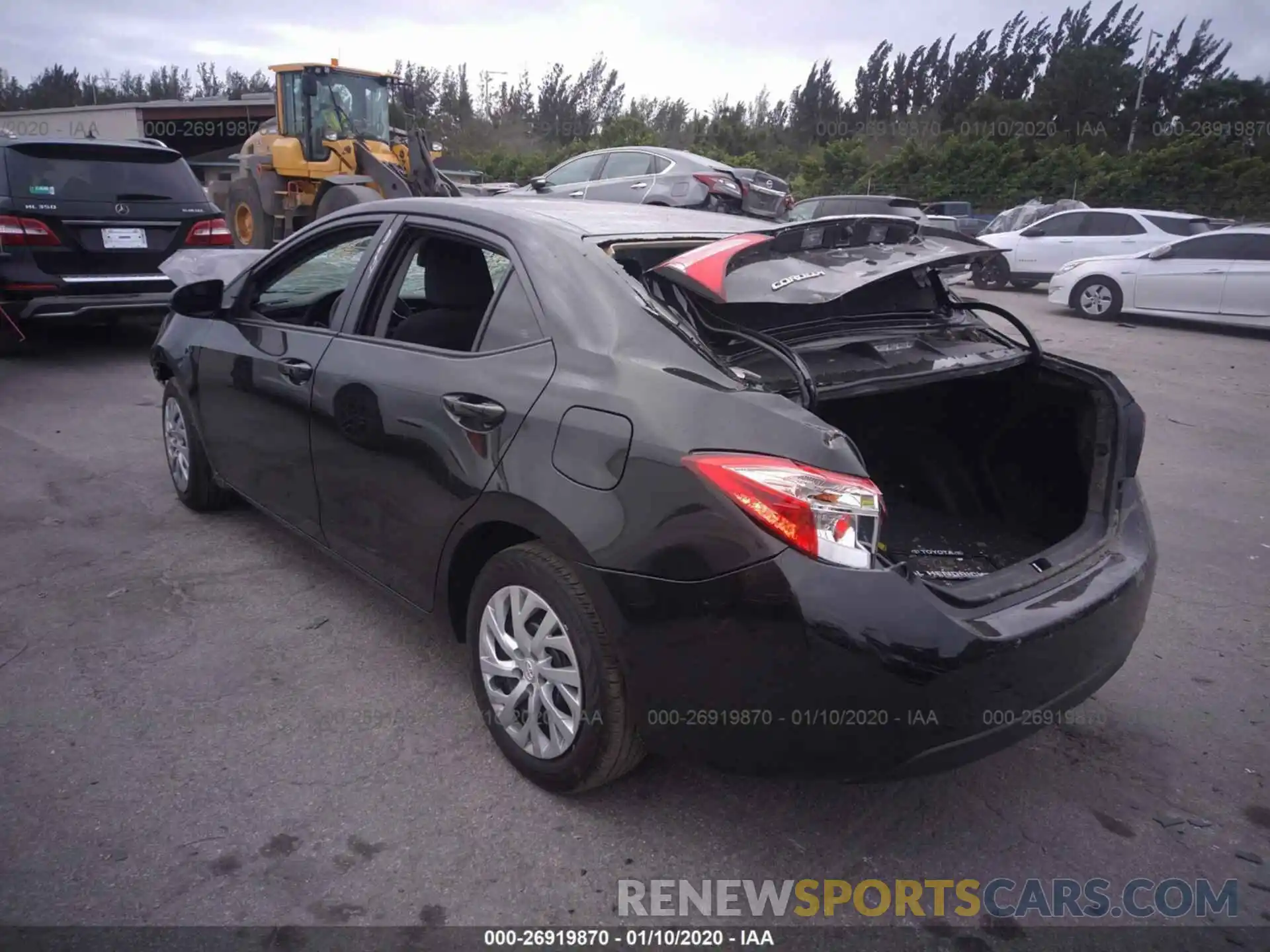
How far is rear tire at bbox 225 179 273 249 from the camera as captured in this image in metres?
14.8

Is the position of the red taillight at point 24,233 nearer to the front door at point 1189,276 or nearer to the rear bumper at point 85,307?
the rear bumper at point 85,307

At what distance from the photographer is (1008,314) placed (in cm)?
358

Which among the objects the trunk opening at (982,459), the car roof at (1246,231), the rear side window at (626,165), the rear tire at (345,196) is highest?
the rear side window at (626,165)

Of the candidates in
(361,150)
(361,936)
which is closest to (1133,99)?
(361,150)

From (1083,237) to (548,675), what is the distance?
16.3 metres

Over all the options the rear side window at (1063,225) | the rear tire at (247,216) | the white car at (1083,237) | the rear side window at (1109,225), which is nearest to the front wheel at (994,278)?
the white car at (1083,237)

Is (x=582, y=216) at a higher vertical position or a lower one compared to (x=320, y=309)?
higher

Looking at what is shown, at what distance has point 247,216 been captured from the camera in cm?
1545

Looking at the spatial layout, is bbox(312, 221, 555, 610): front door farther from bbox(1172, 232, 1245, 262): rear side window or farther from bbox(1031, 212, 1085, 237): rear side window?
bbox(1031, 212, 1085, 237): rear side window

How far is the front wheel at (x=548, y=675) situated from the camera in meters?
2.50

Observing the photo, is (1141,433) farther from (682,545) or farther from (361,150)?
(361,150)

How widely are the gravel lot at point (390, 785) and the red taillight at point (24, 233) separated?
4.16 metres

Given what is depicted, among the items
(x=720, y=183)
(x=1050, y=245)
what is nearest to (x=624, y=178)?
(x=720, y=183)

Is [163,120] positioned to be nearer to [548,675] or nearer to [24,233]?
[24,233]
